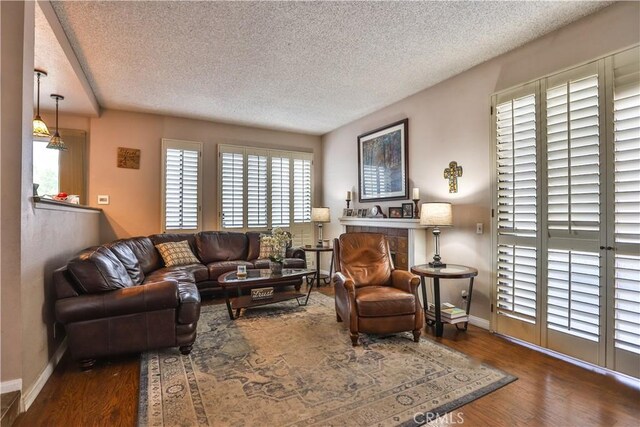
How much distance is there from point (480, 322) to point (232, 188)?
4.29m

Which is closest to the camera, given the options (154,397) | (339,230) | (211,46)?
(154,397)

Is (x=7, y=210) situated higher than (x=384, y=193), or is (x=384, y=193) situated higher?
(x=384, y=193)

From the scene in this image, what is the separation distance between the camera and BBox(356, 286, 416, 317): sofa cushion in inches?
109

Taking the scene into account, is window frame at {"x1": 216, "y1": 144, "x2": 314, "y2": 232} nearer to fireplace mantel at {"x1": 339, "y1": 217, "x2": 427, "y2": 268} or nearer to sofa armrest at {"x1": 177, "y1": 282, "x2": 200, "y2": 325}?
fireplace mantel at {"x1": 339, "y1": 217, "x2": 427, "y2": 268}

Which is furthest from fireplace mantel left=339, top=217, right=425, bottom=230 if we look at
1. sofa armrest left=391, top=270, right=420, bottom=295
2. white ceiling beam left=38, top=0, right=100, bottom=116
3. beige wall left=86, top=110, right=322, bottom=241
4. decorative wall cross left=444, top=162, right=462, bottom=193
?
white ceiling beam left=38, top=0, right=100, bottom=116

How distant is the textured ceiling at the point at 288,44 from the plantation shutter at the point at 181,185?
930 mm

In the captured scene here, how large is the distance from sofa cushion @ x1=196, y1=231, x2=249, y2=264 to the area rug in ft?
5.97

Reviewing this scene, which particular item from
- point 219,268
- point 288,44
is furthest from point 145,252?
point 288,44

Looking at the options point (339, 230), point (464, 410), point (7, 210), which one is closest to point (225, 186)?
point (339, 230)

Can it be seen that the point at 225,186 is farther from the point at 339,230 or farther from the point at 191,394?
the point at 191,394

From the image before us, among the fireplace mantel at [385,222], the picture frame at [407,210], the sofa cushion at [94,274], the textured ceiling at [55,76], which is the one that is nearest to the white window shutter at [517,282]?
the fireplace mantel at [385,222]

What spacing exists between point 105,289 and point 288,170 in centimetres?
403

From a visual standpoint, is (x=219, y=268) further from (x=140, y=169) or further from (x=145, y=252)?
(x=140, y=169)

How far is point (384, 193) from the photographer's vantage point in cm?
468
